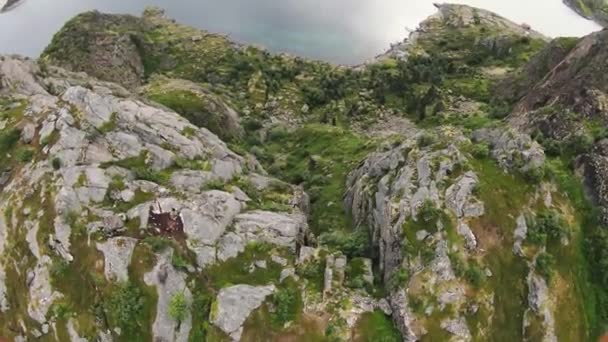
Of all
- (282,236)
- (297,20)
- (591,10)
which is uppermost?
(591,10)

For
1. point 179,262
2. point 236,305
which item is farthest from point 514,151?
→ point 179,262

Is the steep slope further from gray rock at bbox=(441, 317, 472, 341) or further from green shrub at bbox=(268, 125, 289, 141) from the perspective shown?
green shrub at bbox=(268, 125, 289, 141)

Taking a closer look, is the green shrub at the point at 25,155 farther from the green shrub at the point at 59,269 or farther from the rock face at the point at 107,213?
the green shrub at the point at 59,269

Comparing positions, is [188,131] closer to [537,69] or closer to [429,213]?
[429,213]

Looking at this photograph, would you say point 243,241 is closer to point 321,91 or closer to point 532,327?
point 532,327

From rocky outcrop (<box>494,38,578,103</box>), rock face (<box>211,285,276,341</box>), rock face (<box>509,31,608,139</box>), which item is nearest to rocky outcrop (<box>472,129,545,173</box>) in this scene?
rock face (<box>509,31,608,139</box>)

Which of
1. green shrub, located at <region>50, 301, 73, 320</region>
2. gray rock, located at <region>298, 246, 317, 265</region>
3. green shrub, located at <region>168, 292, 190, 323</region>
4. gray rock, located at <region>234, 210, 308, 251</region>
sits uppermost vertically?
gray rock, located at <region>234, 210, 308, 251</region>
